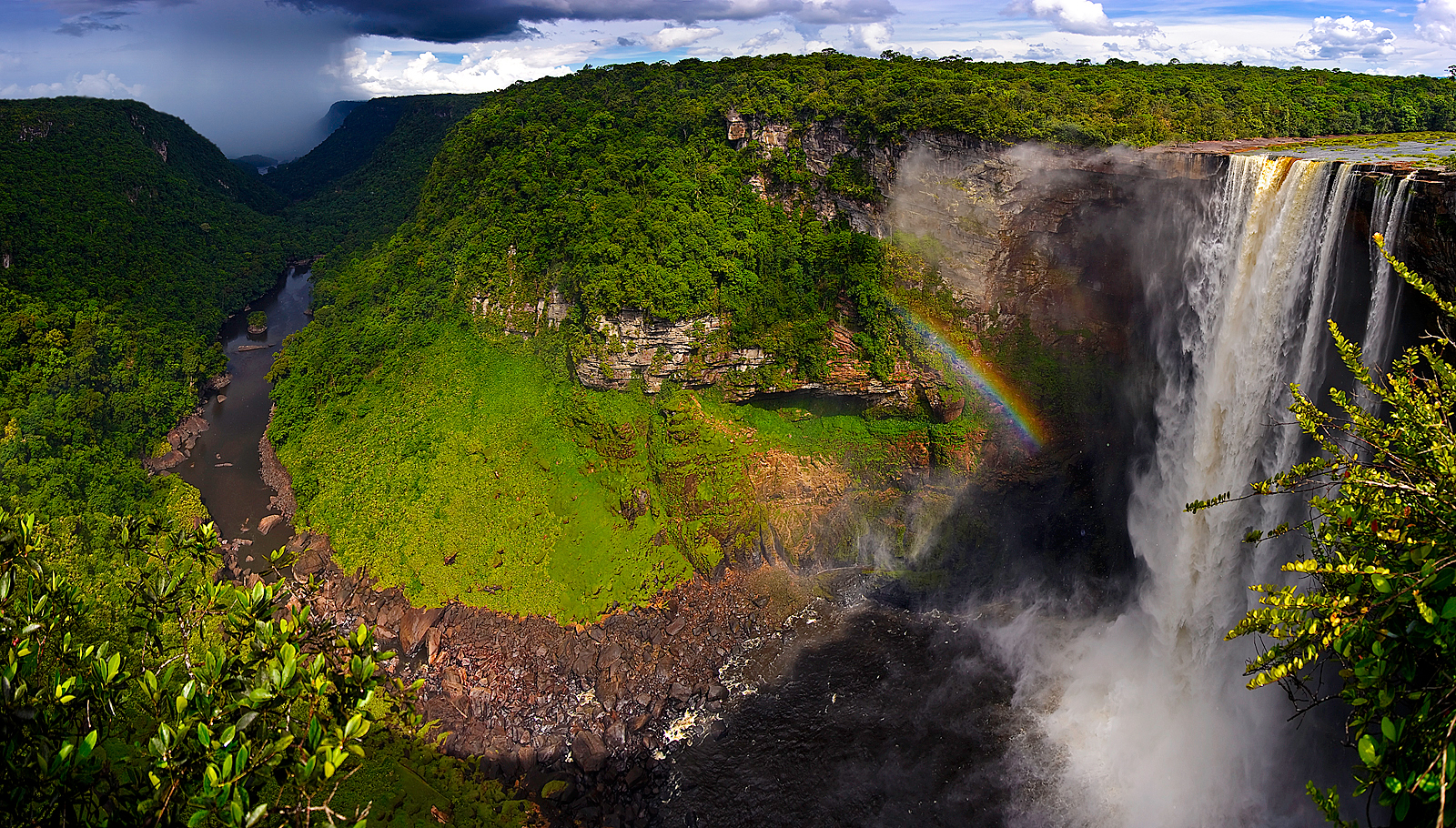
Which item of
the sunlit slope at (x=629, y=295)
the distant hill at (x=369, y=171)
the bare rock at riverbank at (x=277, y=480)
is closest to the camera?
the sunlit slope at (x=629, y=295)

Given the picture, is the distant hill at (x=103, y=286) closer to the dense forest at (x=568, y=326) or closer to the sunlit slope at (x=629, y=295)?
the dense forest at (x=568, y=326)

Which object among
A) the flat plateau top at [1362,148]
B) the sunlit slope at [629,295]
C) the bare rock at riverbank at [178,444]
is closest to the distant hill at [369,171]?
the bare rock at riverbank at [178,444]

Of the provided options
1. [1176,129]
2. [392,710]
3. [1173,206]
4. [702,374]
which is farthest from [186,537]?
[1176,129]

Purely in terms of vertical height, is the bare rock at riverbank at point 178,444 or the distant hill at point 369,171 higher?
the distant hill at point 369,171

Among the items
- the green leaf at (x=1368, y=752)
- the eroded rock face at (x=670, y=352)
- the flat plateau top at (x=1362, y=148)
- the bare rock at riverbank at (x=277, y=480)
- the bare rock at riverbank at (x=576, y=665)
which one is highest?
the flat plateau top at (x=1362, y=148)

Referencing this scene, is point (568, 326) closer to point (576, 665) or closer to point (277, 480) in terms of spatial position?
point (576, 665)

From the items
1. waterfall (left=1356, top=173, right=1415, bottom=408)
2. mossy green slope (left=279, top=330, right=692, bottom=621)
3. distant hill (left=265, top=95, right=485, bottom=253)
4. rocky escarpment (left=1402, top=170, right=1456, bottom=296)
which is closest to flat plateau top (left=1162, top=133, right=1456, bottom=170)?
rocky escarpment (left=1402, top=170, right=1456, bottom=296)
